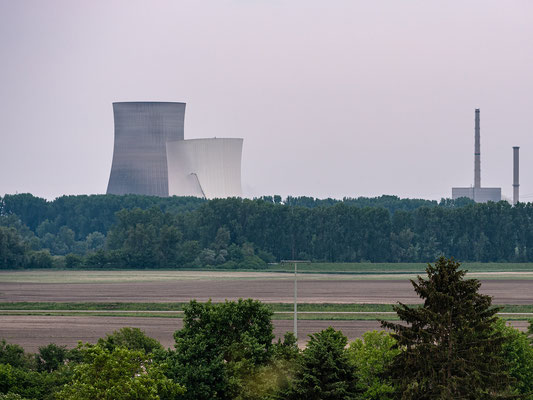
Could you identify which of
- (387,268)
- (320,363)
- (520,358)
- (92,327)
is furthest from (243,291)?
(320,363)

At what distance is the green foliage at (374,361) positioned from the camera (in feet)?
85.0

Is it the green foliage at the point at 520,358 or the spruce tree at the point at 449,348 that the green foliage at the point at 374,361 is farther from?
the green foliage at the point at 520,358

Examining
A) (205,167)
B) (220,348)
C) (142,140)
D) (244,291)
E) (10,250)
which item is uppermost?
(142,140)

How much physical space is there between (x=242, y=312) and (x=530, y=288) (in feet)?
169

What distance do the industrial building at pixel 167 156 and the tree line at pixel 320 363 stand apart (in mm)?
87386

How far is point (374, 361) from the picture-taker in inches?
1084

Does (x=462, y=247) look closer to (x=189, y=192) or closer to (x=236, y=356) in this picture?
(x=189, y=192)

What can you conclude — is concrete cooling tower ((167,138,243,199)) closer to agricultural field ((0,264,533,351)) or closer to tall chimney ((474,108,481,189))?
agricultural field ((0,264,533,351))

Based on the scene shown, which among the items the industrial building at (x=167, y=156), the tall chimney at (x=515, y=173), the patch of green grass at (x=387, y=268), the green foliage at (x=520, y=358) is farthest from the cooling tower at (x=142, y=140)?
the green foliage at (x=520, y=358)

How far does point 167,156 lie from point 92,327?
7596 centimetres

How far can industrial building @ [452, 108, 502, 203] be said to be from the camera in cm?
15900

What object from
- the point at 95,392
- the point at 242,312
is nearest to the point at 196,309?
the point at 242,312

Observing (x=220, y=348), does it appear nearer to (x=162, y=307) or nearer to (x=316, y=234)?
(x=162, y=307)

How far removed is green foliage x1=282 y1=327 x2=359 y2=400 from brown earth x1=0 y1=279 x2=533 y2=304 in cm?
3979
